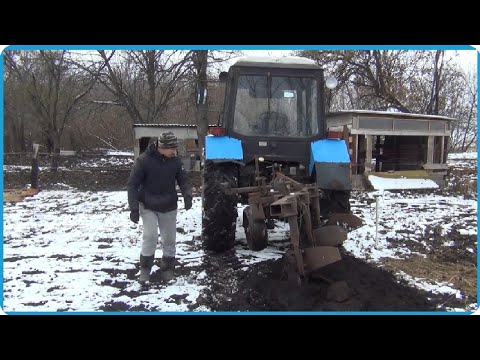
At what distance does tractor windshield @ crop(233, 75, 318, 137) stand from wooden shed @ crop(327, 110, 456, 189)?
20.0ft

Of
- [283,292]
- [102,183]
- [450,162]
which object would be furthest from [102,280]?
[450,162]

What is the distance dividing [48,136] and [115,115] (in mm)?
2549

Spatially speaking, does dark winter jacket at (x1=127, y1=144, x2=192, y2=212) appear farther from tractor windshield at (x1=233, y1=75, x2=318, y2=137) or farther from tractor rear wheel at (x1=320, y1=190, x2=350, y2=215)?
tractor rear wheel at (x1=320, y1=190, x2=350, y2=215)

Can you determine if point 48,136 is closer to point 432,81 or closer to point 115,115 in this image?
point 115,115

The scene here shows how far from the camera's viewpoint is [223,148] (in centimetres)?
551

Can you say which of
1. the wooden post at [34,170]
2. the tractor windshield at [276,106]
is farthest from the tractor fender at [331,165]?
the wooden post at [34,170]

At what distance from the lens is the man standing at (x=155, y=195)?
463 cm

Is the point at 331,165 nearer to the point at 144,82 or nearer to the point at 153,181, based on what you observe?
the point at 153,181

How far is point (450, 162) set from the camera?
49.7 feet

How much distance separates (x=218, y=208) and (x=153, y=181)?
969 millimetres

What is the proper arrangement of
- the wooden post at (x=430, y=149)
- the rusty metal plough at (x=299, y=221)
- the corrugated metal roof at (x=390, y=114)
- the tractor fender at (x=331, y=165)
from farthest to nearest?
1. the wooden post at (x=430, y=149)
2. the corrugated metal roof at (x=390, y=114)
3. the tractor fender at (x=331, y=165)
4. the rusty metal plough at (x=299, y=221)

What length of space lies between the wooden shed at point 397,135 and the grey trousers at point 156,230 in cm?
789

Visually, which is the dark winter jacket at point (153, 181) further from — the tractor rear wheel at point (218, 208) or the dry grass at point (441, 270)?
the dry grass at point (441, 270)

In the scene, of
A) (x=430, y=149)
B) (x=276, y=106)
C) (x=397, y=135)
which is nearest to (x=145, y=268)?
(x=276, y=106)
